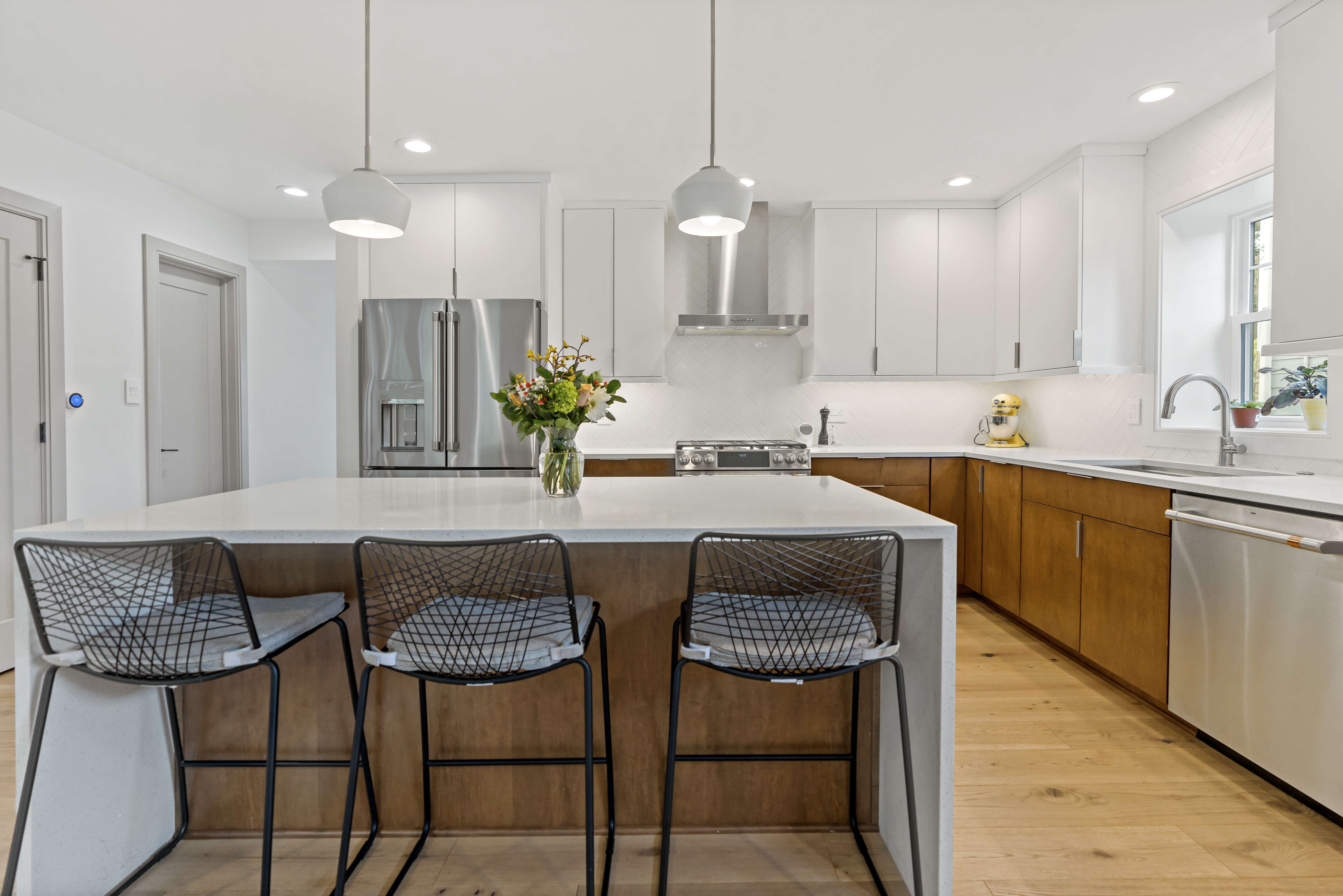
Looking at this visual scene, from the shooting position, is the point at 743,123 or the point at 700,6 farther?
the point at 743,123

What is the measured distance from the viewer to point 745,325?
4086 millimetres

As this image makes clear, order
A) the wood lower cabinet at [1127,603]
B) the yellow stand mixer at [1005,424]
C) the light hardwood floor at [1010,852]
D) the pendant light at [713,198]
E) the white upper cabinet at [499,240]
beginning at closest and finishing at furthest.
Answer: the light hardwood floor at [1010,852] < the pendant light at [713,198] < the wood lower cabinet at [1127,603] < the white upper cabinet at [499,240] < the yellow stand mixer at [1005,424]

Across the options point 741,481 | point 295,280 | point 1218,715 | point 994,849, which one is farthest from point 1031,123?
point 295,280

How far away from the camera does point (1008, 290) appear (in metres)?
4.03

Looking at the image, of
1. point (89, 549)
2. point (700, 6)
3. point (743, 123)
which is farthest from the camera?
point (743, 123)

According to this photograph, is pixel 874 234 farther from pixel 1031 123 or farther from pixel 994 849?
Answer: pixel 994 849

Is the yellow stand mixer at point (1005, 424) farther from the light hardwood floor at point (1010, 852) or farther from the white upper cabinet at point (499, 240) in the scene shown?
the white upper cabinet at point (499, 240)

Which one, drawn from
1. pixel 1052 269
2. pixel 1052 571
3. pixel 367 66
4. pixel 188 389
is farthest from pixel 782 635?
pixel 188 389

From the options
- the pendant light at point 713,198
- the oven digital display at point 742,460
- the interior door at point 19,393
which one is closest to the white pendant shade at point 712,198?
the pendant light at point 713,198

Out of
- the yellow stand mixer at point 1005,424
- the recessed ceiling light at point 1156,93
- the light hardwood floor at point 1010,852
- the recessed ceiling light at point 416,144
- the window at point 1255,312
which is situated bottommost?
the light hardwood floor at point 1010,852

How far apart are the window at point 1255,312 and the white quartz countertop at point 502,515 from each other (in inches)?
81.8

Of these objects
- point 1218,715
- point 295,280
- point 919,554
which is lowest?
point 1218,715

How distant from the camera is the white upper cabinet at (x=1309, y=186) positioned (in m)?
2.09

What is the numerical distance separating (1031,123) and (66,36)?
3848mm
